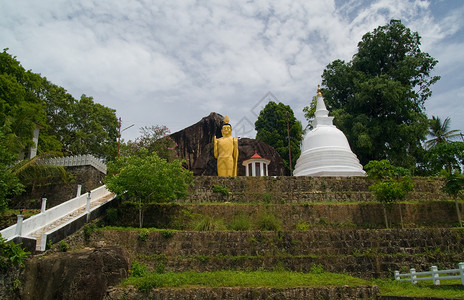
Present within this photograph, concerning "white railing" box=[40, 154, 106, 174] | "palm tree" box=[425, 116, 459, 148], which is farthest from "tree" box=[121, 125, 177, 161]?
"palm tree" box=[425, 116, 459, 148]

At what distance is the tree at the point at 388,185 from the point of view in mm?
19562

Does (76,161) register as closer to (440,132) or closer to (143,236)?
(143,236)

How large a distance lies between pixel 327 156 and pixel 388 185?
306 inches

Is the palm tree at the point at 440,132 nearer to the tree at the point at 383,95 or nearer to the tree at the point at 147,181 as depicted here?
the tree at the point at 383,95

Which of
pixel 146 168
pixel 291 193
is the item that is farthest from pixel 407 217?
pixel 146 168

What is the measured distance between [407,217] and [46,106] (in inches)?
1311

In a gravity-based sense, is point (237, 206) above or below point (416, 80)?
below

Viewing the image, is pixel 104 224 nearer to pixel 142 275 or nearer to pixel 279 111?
pixel 142 275

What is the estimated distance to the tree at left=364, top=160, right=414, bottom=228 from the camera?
1956cm

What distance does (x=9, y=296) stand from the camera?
13039 mm

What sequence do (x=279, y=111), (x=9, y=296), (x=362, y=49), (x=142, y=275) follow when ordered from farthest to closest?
(x=279, y=111) → (x=362, y=49) → (x=142, y=275) → (x=9, y=296)

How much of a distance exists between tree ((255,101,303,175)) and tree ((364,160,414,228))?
22.0 m

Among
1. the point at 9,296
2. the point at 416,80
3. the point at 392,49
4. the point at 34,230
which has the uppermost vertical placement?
the point at 392,49

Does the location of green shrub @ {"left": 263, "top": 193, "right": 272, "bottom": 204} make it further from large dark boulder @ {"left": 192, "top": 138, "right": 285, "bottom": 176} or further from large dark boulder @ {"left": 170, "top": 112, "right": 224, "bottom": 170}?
large dark boulder @ {"left": 170, "top": 112, "right": 224, "bottom": 170}
